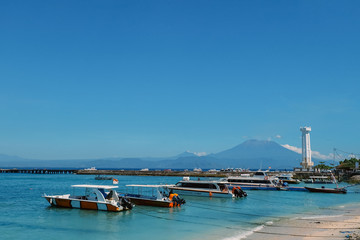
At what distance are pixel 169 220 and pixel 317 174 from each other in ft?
286

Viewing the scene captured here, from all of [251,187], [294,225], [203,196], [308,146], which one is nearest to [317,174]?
[308,146]

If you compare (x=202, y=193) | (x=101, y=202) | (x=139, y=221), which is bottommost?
(x=139, y=221)

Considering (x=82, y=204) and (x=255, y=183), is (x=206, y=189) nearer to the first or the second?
(x=255, y=183)

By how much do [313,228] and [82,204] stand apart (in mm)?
18455

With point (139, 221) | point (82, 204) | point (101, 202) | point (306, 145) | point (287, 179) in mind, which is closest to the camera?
point (139, 221)

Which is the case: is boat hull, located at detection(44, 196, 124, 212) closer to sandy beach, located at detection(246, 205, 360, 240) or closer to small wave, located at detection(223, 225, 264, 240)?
small wave, located at detection(223, 225, 264, 240)

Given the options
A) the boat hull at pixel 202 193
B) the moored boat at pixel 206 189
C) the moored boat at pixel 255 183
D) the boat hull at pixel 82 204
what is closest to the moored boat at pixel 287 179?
the moored boat at pixel 255 183

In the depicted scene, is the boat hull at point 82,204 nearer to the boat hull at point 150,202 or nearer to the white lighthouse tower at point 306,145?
the boat hull at point 150,202

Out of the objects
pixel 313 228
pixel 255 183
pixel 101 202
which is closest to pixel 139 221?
pixel 101 202

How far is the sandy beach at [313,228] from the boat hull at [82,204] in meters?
12.2

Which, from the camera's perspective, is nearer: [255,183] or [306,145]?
[255,183]

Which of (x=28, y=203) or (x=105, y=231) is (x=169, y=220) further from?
(x=28, y=203)

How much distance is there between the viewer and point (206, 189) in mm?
42438

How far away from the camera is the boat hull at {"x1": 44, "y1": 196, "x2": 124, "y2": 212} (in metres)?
27.8
